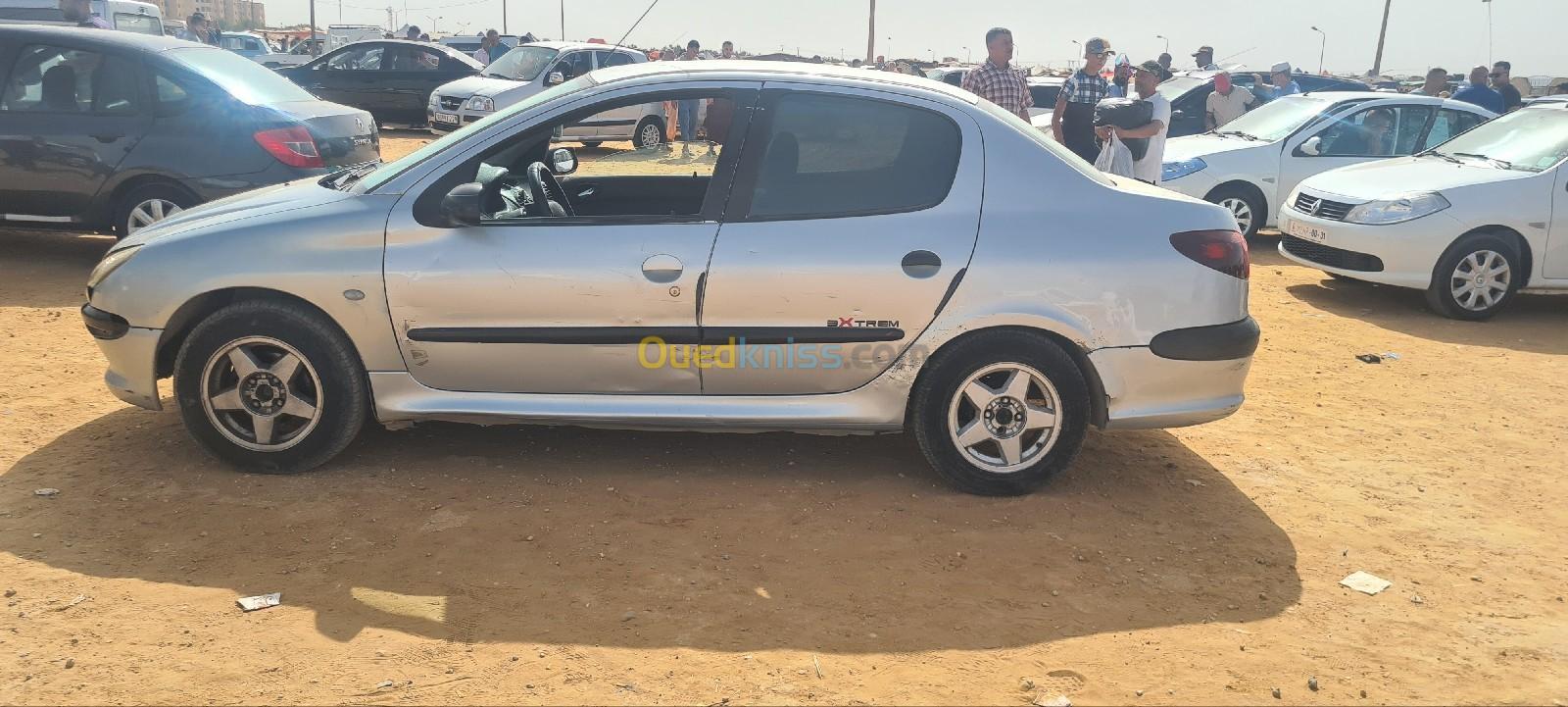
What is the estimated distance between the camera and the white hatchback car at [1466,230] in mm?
8391

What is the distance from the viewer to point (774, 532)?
4.39 meters

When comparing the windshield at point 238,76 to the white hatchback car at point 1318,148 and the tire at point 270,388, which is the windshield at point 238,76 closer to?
the tire at point 270,388

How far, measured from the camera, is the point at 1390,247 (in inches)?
336

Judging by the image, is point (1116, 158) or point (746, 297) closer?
point (746, 297)

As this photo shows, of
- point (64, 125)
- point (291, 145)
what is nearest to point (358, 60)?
point (64, 125)

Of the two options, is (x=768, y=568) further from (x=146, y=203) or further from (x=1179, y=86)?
(x=1179, y=86)

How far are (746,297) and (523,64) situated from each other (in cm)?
1677

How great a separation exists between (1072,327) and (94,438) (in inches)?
162

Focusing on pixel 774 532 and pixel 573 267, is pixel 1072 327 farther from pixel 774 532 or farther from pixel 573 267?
pixel 573 267

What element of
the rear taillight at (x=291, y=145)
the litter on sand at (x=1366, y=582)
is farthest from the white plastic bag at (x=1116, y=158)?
the rear taillight at (x=291, y=145)

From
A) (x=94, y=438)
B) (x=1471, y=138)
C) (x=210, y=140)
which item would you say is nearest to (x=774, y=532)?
(x=94, y=438)

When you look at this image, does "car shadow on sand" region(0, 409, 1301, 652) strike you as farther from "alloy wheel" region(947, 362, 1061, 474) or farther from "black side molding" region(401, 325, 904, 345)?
"black side molding" region(401, 325, 904, 345)

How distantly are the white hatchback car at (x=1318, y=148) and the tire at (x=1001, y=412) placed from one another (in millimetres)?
7309

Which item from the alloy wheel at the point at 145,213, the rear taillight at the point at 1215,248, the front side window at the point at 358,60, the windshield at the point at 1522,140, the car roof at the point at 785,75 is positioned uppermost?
the front side window at the point at 358,60
